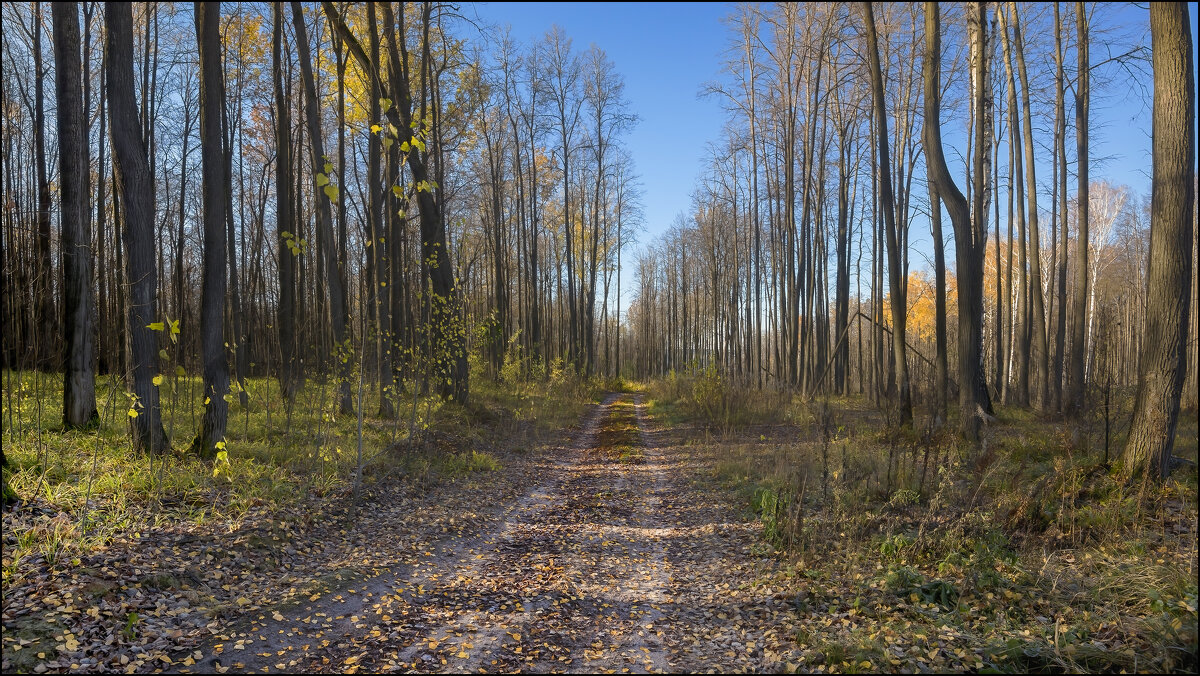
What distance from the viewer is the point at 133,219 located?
659 centimetres

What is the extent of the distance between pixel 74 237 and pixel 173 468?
3.66 m

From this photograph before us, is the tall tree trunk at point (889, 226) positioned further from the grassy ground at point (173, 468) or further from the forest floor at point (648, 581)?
the grassy ground at point (173, 468)

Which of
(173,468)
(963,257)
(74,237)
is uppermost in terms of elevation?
(74,237)

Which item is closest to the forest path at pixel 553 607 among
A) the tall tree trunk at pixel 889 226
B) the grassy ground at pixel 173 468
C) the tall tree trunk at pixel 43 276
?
the grassy ground at pixel 173 468

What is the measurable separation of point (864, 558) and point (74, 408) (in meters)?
9.51

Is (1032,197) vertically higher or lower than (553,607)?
higher

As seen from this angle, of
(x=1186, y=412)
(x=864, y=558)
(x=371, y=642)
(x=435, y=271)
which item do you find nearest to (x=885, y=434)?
(x=864, y=558)

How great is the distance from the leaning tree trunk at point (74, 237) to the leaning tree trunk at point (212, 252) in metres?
1.40

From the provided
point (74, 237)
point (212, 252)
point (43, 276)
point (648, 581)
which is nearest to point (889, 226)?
point (648, 581)

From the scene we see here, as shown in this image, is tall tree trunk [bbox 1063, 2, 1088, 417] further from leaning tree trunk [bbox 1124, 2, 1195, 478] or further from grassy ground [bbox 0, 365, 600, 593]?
grassy ground [bbox 0, 365, 600, 593]

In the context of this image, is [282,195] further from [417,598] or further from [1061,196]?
[1061,196]

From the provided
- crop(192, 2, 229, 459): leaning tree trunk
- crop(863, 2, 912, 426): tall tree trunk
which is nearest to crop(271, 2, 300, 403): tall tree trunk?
crop(192, 2, 229, 459): leaning tree trunk

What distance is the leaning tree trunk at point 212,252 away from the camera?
280 inches

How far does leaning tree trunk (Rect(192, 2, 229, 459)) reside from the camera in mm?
7121
